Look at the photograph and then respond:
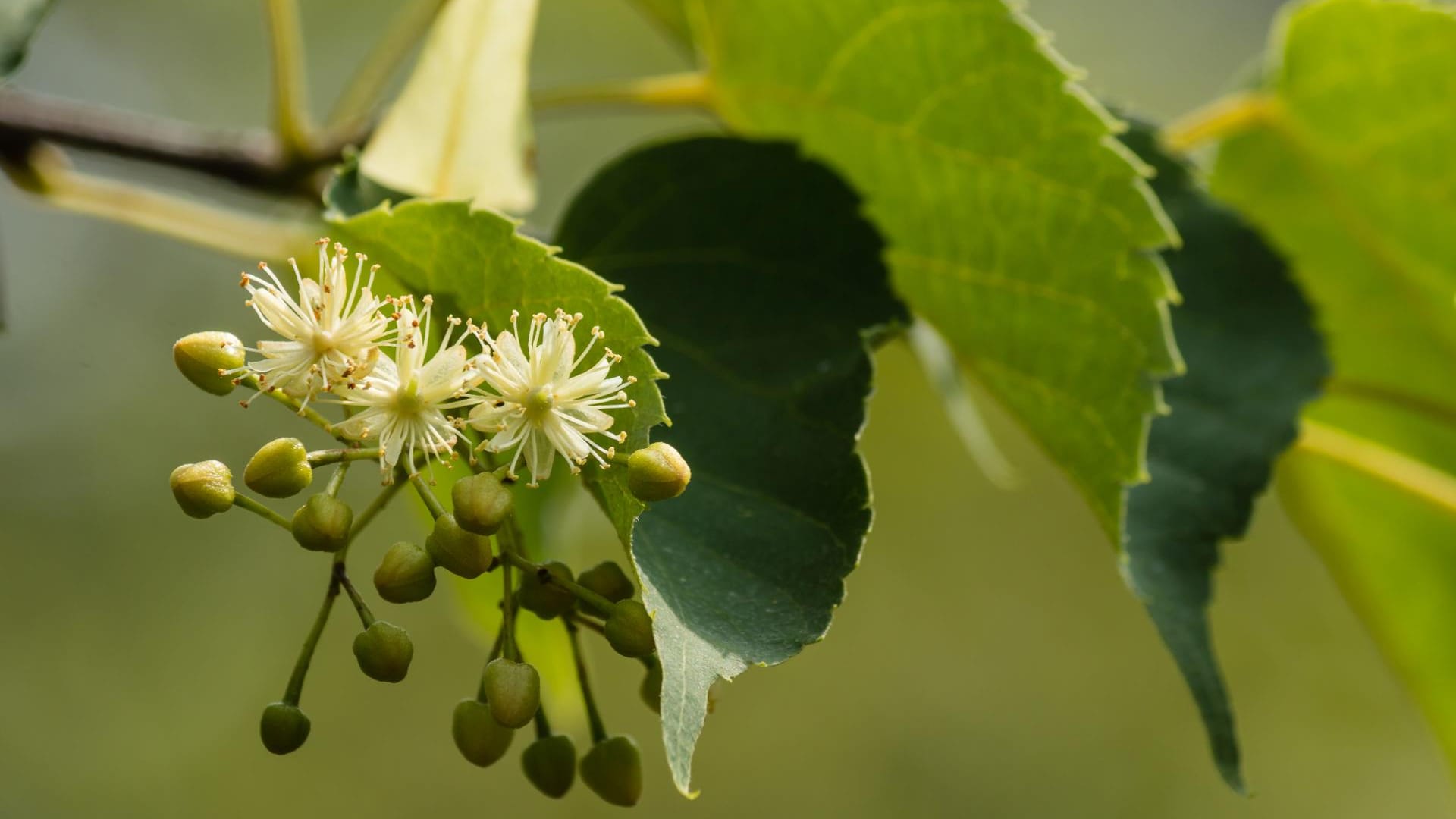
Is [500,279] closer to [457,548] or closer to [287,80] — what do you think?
[457,548]

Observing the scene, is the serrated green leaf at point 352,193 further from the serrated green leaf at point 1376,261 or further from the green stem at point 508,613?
the serrated green leaf at point 1376,261

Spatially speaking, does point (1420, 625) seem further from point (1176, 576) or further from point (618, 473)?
point (618, 473)

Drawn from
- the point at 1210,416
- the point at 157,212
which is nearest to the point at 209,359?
the point at 157,212

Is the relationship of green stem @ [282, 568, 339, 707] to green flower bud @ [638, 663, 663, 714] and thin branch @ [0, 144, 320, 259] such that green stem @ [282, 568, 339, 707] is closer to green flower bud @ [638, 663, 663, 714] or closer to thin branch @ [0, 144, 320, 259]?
green flower bud @ [638, 663, 663, 714]

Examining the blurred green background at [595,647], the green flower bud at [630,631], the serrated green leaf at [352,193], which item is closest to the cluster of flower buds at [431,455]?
the green flower bud at [630,631]

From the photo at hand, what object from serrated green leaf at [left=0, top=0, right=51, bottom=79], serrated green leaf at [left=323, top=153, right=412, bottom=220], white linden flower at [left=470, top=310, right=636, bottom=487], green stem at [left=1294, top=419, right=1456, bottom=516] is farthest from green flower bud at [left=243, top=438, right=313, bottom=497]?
green stem at [left=1294, top=419, right=1456, bottom=516]

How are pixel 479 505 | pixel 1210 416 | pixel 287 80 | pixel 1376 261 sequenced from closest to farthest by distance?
pixel 479 505, pixel 1210 416, pixel 287 80, pixel 1376 261

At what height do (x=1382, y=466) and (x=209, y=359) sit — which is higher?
(x=209, y=359)
